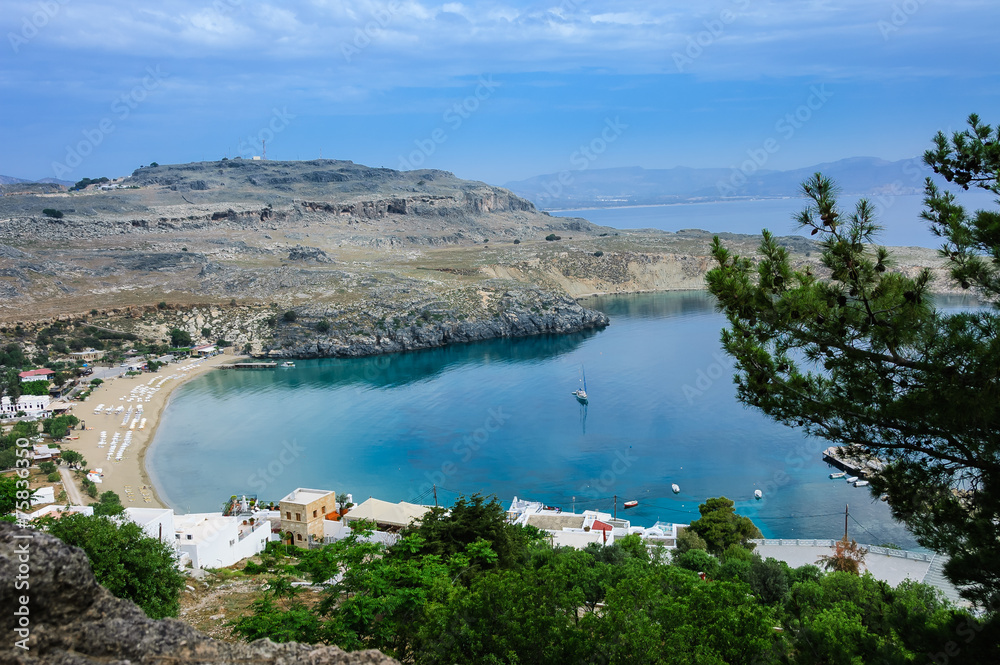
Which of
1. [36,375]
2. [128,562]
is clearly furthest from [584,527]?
[36,375]

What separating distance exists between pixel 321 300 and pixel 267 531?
147ft

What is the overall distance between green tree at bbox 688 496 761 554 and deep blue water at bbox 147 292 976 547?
173 centimetres

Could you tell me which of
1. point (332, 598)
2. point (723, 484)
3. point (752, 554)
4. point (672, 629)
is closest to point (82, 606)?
point (332, 598)

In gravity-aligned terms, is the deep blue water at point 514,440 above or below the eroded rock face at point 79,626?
below

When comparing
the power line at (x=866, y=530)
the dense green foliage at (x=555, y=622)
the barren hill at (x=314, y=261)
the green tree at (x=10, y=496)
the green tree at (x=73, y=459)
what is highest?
the barren hill at (x=314, y=261)

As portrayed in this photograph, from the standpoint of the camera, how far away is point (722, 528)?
72.0ft

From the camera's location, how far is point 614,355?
5375 centimetres

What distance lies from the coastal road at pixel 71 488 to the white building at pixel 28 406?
9866mm

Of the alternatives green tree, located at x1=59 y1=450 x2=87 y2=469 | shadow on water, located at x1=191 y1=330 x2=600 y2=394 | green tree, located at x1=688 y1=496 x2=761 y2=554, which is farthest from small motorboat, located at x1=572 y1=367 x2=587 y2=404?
green tree, located at x1=59 y1=450 x2=87 y2=469

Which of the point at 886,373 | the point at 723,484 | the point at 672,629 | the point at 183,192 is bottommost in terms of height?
the point at 723,484

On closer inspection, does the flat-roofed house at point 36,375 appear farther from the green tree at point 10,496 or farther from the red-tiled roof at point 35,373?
the green tree at point 10,496

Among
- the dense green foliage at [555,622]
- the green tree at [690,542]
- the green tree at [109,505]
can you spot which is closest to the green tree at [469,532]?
the dense green foliage at [555,622]

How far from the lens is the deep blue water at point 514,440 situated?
27.3 m

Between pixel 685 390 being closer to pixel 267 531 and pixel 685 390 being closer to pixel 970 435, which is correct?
pixel 267 531
